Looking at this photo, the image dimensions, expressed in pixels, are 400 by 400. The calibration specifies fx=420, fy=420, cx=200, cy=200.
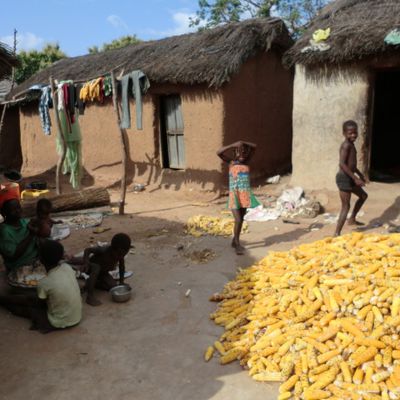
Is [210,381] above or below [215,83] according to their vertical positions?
below

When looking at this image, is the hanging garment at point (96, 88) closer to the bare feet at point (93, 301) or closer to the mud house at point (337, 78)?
the mud house at point (337, 78)

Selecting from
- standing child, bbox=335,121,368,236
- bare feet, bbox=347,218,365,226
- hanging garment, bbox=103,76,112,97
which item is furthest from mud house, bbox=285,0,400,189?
hanging garment, bbox=103,76,112,97

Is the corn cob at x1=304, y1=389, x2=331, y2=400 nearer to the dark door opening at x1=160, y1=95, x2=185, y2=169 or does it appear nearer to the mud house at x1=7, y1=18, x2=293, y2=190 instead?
the mud house at x1=7, y1=18, x2=293, y2=190

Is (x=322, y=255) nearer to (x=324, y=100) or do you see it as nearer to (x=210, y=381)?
(x=210, y=381)

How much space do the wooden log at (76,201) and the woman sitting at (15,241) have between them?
3244 mm

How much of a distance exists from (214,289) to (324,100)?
16.7 feet

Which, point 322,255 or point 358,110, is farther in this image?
point 358,110

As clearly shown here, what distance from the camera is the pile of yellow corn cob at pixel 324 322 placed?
2.94 meters

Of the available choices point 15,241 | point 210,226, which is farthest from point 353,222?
point 15,241

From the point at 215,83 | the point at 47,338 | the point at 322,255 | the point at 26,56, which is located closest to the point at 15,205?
the point at 47,338

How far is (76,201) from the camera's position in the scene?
8070mm

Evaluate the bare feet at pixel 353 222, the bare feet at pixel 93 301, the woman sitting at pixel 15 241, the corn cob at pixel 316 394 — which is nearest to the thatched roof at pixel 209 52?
the bare feet at pixel 353 222

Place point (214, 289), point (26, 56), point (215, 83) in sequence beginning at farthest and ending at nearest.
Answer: point (26, 56)
point (215, 83)
point (214, 289)

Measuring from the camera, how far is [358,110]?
25.4 ft
